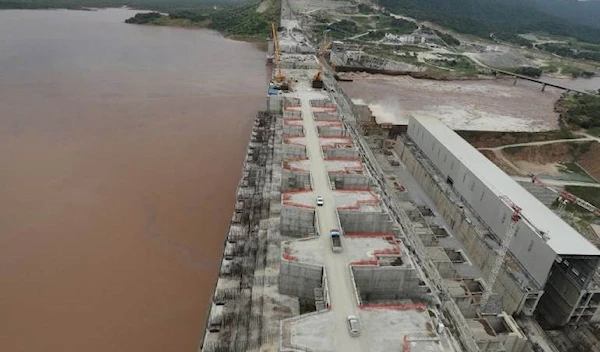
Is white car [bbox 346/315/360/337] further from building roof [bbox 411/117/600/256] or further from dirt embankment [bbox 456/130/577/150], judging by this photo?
dirt embankment [bbox 456/130/577/150]

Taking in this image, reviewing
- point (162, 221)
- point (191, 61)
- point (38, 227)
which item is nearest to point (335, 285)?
point (162, 221)

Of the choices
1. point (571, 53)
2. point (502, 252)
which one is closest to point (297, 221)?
point (502, 252)

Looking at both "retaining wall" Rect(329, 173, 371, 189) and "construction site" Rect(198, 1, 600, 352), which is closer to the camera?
"construction site" Rect(198, 1, 600, 352)

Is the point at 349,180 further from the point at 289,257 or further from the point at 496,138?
the point at 496,138

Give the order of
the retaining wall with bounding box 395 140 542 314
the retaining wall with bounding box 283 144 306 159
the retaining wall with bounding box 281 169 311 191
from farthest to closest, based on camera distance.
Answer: the retaining wall with bounding box 283 144 306 159 → the retaining wall with bounding box 281 169 311 191 → the retaining wall with bounding box 395 140 542 314

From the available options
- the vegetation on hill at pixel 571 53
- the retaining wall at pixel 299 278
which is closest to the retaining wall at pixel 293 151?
the retaining wall at pixel 299 278

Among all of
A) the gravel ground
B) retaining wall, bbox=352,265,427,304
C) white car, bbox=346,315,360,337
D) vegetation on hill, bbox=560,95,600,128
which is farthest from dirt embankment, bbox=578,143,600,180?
white car, bbox=346,315,360,337

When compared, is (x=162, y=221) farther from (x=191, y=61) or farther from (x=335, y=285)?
(x=191, y=61)
